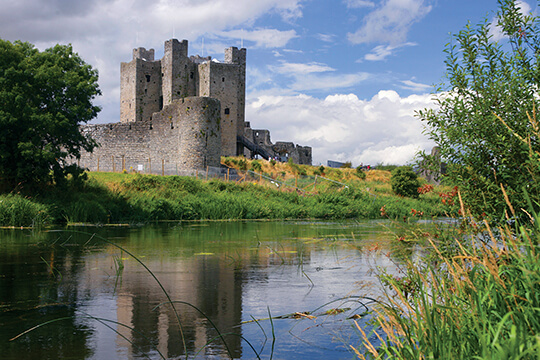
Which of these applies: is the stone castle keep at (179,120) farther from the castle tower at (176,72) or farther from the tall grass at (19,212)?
the tall grass at (19,212)

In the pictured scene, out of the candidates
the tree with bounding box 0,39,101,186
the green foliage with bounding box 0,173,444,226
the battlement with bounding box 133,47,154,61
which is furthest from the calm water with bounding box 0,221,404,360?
the battlement with bounding box 133,47,154,61

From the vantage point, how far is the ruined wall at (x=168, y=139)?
1328 inches

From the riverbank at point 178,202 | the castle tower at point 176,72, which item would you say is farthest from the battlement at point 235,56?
the riverbank at point 178,202

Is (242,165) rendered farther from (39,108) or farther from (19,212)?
(19,212)

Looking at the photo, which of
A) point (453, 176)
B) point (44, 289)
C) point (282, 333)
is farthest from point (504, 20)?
point (44, 289)

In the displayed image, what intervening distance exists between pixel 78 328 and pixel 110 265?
12.0 feet

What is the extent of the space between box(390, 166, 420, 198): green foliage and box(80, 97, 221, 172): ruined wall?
11.4 metres

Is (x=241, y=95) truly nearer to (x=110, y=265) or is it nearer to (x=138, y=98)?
(x=138, y=98)

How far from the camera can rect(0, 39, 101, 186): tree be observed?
661 inches

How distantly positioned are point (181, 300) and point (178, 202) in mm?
15212

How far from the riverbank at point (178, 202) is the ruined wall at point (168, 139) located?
7.27m

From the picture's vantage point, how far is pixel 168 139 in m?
36.8

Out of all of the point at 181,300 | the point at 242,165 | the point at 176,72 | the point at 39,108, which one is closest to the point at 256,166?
the point at 242,165

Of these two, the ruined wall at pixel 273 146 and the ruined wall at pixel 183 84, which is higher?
the ruined wall at pixel 183 84
